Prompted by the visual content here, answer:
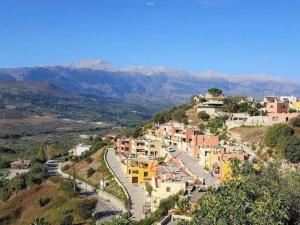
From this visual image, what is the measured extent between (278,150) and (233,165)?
8.45m

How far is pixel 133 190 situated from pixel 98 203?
10.5ft

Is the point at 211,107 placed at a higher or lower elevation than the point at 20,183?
higher

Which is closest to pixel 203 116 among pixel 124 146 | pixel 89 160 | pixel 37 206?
pixel 124 146

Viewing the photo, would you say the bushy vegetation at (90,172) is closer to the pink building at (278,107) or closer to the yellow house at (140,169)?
the yellow house at (140,169)

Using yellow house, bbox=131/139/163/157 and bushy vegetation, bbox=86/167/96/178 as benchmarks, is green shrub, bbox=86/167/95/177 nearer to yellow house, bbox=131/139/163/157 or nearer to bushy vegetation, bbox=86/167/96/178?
bushy vegetation, bbox=86/167/96/178

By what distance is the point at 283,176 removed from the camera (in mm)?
28781

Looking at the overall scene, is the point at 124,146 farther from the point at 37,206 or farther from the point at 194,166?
the point at 194,166

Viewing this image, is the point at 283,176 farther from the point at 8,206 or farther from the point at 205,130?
the point at 8,206

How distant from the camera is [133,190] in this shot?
45219 mm

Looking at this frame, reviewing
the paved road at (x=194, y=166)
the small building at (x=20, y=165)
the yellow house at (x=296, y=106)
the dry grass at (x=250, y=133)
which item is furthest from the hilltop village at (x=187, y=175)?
the small building at (x=20, y=165)

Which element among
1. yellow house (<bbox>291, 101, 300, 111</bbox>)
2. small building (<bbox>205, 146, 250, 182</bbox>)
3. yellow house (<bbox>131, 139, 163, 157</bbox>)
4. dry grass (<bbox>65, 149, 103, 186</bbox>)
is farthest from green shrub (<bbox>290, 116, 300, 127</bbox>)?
dry grass (<bbox>65, 149, 103, 186</bbox>)

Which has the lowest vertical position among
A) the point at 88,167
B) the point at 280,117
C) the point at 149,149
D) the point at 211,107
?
the point at 88,167

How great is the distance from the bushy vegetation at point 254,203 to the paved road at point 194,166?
33.1 ft

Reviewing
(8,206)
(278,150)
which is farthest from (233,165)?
(8,206)
